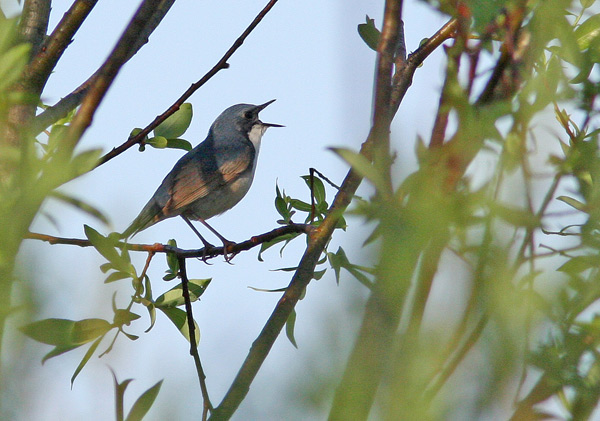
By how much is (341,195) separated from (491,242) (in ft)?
5.15

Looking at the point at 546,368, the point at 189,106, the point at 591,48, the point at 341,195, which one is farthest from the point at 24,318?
the point at 189,106

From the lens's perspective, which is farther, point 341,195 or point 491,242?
point 341,195

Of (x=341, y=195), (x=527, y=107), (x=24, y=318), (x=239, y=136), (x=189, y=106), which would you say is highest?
(x=239, y=136)

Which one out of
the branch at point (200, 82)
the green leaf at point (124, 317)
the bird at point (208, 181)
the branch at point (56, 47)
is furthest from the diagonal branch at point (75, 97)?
the bird at point (208, 181)

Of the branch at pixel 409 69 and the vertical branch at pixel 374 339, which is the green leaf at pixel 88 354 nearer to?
the vertical branch at pixel 374 339

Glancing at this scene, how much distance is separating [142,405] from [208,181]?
18.5ft

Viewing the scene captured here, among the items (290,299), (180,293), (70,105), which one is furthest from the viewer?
(70,105)

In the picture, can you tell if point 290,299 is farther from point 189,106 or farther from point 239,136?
point 239,136

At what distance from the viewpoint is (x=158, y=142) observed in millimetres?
3299

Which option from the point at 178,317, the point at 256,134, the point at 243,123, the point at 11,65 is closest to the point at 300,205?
the point at 178,317

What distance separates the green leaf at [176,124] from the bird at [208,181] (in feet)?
9.03

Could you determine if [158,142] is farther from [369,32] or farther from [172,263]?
[369,32]

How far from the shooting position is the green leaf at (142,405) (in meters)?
1.21

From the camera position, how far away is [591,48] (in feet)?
4.18
